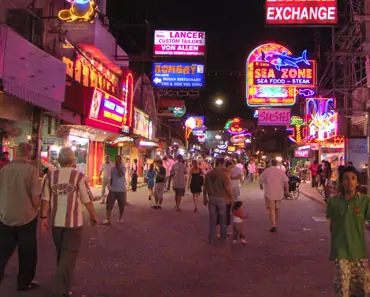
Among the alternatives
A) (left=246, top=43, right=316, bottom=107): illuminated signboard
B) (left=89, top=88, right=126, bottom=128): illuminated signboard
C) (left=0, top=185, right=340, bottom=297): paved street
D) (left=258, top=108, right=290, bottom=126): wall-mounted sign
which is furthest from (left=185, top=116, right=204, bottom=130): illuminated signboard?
(left=0, top=185, right=340, bottom=297): paved street

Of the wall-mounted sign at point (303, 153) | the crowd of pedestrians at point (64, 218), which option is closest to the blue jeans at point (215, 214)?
the crowd of pedestrians at point (64, 218)

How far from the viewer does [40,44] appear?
12836mm

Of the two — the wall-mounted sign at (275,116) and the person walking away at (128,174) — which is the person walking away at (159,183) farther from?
the wall-mounted sign at (275,116)

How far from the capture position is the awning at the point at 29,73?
369 inches

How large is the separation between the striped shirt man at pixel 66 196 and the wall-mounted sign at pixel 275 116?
21309 millimetres

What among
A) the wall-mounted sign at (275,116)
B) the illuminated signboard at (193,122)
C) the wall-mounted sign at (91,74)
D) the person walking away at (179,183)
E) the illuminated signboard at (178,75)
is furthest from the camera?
Result: the illuminated signboard at (193,122)

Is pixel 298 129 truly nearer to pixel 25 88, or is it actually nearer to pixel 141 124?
pixel 141 124

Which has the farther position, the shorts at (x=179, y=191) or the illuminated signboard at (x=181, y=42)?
the illuminated signboard at (x=181, y=42)

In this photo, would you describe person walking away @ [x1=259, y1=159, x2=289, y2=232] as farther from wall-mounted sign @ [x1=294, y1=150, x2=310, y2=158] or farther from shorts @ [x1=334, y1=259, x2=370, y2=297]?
wall-mounted sign @ [x1=294, y1=150, x2=310, y2=158]

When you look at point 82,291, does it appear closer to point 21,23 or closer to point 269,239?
point 269,239

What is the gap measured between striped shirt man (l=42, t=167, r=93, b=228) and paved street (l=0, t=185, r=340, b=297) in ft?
3.38

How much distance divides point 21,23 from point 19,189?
7.92 m

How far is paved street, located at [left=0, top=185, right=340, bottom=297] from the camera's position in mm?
5746

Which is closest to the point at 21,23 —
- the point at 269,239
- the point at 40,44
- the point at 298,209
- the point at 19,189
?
the point at 40,44
